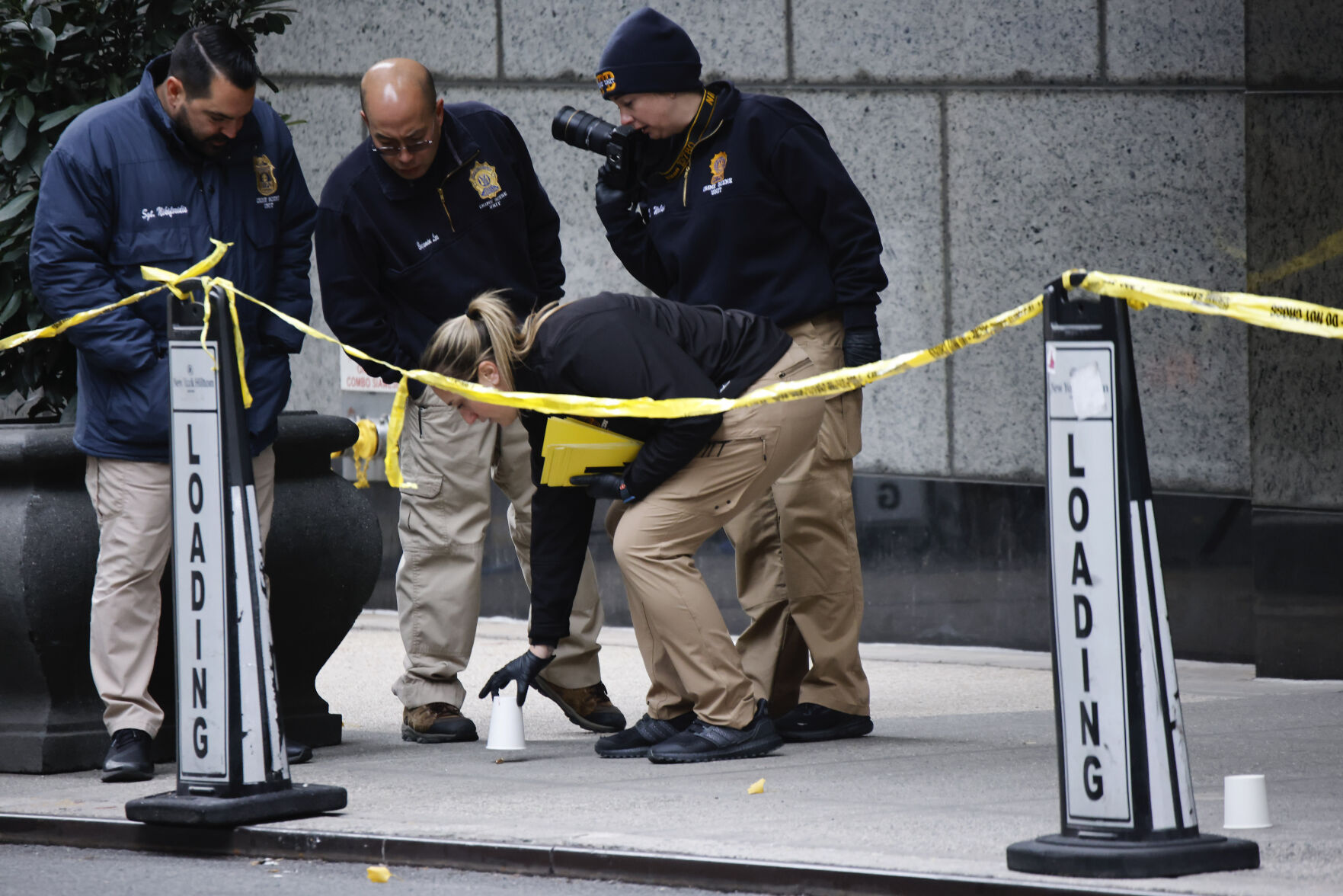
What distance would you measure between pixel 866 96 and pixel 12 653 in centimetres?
451

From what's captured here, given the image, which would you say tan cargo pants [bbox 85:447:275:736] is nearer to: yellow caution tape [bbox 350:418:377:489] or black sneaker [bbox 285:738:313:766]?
black sneaker [bbox 285:738:313:766]

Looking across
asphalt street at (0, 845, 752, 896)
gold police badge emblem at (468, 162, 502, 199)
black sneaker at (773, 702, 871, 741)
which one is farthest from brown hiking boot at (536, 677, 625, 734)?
asphalt street at (0, 845, 752, 896)

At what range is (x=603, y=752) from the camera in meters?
6.13

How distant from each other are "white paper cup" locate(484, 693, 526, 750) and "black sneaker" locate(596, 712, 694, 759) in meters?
0.26

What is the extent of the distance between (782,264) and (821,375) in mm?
1044

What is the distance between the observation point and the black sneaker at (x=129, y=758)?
5.89 m

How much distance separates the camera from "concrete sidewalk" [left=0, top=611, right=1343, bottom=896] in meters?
4.58

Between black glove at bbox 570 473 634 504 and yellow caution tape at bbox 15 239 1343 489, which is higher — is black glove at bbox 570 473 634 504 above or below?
Answer: below

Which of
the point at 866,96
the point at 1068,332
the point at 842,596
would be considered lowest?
the point at 842,596

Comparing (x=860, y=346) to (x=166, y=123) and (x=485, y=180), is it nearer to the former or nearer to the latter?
(x=485, y=180)

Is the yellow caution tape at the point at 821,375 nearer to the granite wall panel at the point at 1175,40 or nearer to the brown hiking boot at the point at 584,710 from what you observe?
the brown hiking boot at the point at 584,710

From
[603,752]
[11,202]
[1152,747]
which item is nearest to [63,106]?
[11,202]

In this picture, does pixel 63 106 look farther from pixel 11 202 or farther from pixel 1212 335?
pixel 1212 335

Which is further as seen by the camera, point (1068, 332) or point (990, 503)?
point (990, 503)
